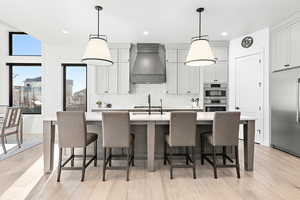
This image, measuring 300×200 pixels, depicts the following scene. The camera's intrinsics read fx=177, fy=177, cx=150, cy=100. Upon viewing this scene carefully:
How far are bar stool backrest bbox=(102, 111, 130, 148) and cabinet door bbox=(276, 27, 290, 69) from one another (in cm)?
365

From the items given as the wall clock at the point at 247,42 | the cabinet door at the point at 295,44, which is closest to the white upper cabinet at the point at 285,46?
the cabinet door at the point at 295,44

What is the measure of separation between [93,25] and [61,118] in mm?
2498

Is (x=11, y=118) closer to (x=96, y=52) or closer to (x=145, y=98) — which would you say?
(x=96, y=52)

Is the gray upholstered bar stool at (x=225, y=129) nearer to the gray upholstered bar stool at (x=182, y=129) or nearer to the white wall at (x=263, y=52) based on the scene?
the gray upholstered bar stool at (x=182, y=129)

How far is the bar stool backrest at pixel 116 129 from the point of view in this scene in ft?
8.32

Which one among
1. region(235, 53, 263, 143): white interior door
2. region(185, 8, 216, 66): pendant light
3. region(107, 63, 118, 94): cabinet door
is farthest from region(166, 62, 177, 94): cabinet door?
region(185, 8, 216, 66): pendant light

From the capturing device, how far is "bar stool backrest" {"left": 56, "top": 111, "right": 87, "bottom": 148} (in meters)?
2.54

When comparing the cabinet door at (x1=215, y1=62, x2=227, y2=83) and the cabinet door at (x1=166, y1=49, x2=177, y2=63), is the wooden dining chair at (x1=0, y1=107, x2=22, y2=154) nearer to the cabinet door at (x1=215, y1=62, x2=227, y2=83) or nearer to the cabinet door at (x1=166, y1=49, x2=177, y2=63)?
the cabinet door at (x1=166, y1=49, x2=177, y2=63)

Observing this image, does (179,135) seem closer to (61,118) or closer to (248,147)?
(248,147)

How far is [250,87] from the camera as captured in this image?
465 centimetres

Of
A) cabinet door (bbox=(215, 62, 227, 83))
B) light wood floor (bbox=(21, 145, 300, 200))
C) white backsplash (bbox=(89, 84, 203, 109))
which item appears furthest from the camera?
white backsplash (bbox=(89, 84, 203, 109))

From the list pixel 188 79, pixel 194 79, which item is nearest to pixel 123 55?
pixel 188 79

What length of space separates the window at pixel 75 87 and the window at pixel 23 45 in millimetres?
1231

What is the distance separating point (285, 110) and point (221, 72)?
1936 mm
